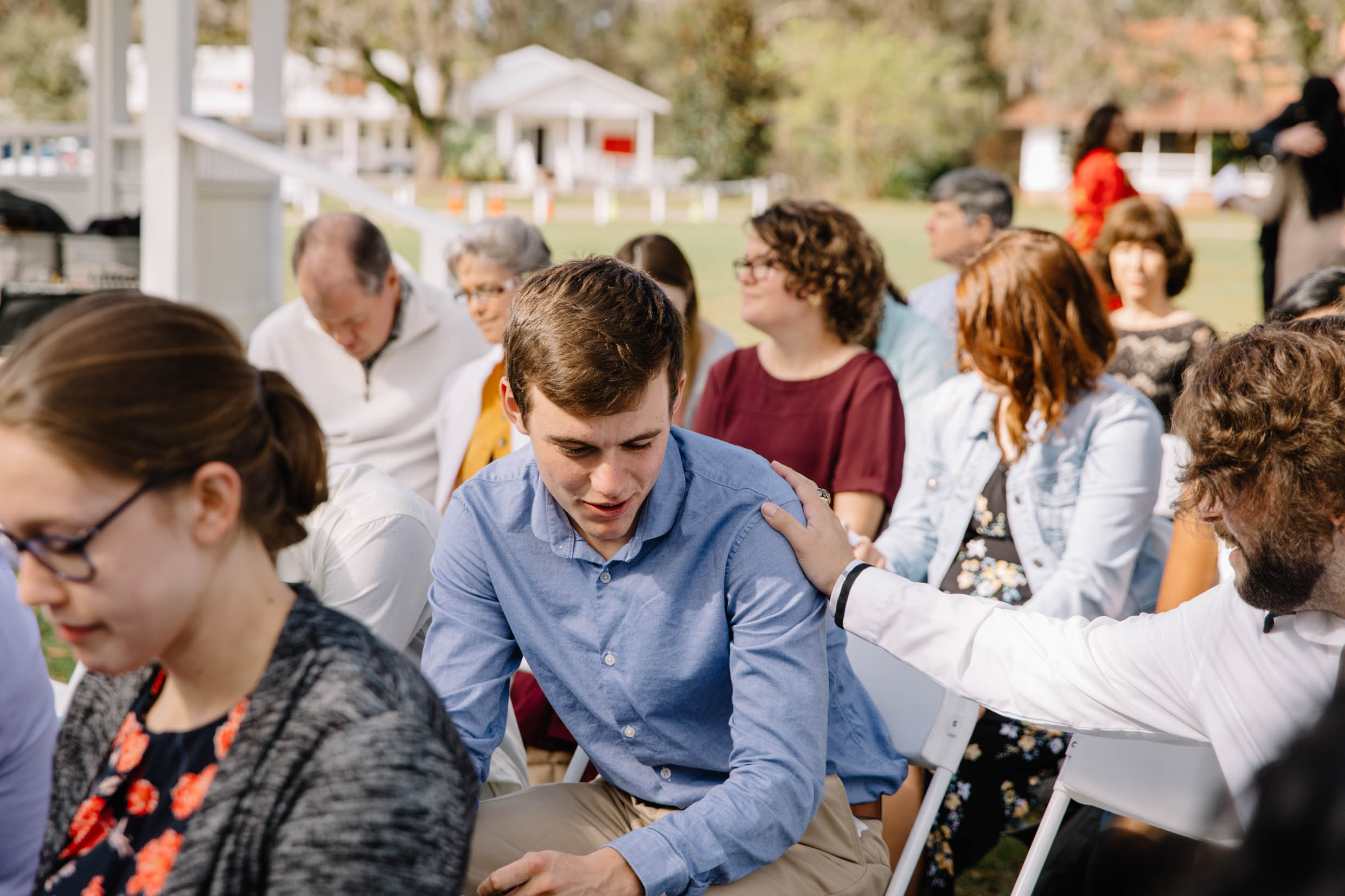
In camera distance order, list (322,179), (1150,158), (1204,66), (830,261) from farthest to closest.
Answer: (1150,158) → (1204,66) → (322,179) → (830,261)

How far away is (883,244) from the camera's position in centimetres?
2353

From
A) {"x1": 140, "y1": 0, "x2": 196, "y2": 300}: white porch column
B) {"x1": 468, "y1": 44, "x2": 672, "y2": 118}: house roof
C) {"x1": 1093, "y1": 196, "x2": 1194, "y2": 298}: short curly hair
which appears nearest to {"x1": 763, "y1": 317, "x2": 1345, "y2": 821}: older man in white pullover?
{"x1": 1093, "y1": 196, "x2": 1194, "y2": 298}: short curly hair

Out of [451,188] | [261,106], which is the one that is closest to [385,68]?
[451,188]

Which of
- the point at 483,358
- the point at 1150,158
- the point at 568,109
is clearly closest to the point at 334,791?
the point at 483,358

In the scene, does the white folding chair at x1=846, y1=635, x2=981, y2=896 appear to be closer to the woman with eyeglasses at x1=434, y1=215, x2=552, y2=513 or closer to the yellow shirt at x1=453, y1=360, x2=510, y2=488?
the woman with eyeglasses at x1=434, y1=215, x2=552, y2=513

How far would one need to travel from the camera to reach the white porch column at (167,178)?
673cm

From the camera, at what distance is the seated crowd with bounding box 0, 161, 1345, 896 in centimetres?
128

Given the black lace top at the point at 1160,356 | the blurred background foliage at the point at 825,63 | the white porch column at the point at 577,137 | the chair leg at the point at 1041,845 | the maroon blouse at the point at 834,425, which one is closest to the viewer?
the chair leg at the point at 1041,845

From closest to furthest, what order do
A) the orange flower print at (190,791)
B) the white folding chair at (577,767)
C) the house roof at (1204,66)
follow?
the orange flower print at (190,791), the white folding chair at (577,767), the house roof at (1204,66)

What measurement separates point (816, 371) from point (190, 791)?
2.90m

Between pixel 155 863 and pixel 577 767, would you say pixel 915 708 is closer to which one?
pixel 577 767

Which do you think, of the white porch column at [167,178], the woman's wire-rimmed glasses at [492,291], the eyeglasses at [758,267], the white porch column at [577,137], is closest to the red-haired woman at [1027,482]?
the eyeglasses at [758,267]

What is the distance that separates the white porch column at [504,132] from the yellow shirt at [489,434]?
56.3m

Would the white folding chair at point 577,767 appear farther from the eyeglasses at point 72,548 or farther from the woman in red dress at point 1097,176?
the woman in red dress at point 1097,176
